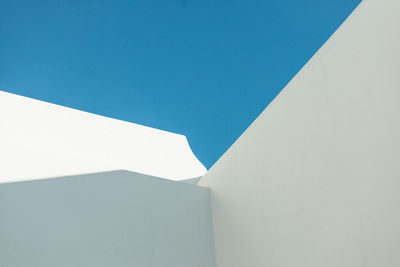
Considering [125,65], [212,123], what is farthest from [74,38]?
[212,123]

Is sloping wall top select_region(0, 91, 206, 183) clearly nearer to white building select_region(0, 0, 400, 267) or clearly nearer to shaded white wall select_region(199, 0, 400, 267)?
white building select_region(0, 0, 400, 267)

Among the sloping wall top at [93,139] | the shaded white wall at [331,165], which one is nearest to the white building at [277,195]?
the shaded white wall at [331,165]

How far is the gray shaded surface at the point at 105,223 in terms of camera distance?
3174 mm

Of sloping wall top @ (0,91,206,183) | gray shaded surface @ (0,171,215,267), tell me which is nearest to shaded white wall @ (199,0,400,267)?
gray shaded surface @ (0,171,215,267)

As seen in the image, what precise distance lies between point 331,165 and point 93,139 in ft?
15.0

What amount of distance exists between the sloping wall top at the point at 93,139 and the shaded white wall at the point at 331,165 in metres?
1.89

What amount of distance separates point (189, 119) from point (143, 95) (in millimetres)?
1134

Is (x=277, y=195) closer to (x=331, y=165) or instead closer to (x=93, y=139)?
(x=331, y=165)

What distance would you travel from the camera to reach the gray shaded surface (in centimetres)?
317

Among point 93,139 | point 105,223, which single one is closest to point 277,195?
point 105,223

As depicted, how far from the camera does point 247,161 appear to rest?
406 centimetres

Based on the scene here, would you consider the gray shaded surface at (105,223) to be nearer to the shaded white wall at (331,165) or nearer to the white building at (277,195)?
the white building at (277,195)

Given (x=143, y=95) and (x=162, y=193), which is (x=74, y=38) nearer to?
(x=143, y=95)

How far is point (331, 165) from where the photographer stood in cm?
284
